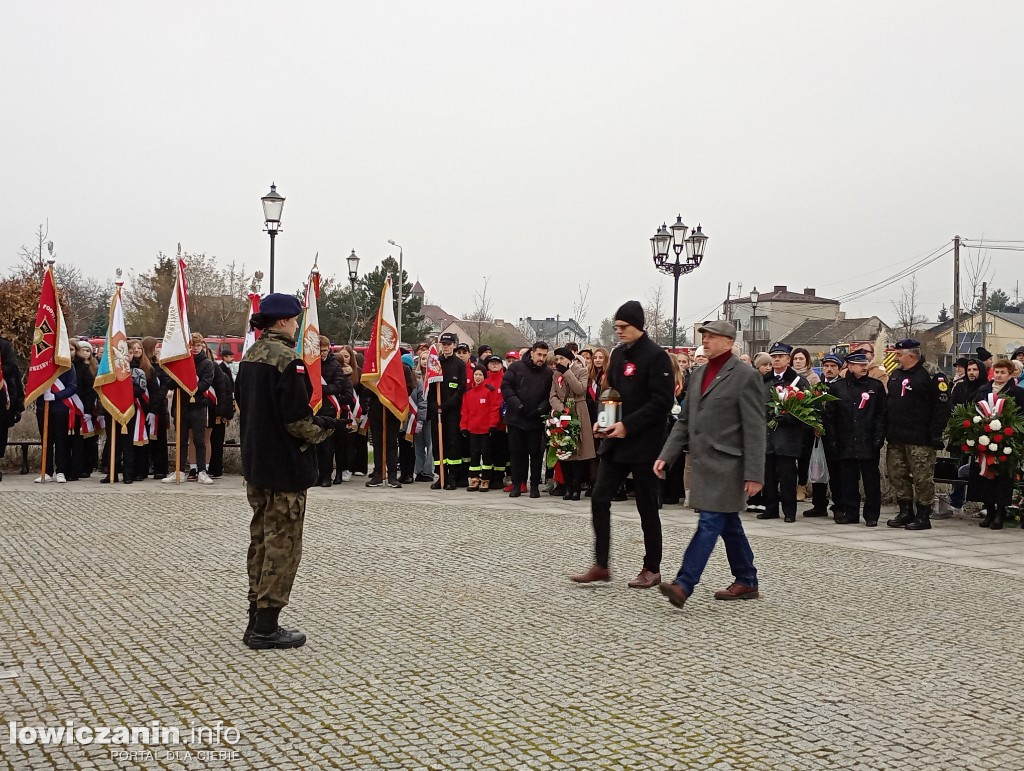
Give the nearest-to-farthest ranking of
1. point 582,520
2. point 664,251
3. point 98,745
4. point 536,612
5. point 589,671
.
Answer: point 98,745
point 589,671
point 536,612
point 582,520
point 664,251

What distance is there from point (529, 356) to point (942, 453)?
582cm

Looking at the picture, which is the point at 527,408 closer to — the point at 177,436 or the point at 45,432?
the point at 177,436

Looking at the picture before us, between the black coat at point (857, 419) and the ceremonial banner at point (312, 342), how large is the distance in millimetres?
6577

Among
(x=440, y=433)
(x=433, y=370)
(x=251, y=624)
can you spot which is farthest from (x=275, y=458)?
(x=433, y=370)

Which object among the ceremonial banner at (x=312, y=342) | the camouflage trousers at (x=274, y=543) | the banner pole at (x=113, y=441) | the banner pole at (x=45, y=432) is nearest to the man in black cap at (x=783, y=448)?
the ceremonial banner at (x=312, y=342)

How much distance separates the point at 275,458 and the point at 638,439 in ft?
10.1

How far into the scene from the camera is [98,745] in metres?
4.63

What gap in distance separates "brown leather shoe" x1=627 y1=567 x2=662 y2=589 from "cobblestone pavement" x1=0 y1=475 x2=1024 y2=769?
0.58 feet

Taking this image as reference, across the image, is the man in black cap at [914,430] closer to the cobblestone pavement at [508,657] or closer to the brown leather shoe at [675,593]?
the cobblestone pavement at [508,657]

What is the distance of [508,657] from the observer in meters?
6.15

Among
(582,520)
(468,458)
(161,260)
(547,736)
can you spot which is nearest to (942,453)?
(582,520)

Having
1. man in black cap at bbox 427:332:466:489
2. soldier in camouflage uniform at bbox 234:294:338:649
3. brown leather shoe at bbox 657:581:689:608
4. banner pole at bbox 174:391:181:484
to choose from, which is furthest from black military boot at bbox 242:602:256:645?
banner pole at bbox 174:391:181:484

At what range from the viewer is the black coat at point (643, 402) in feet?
26.9

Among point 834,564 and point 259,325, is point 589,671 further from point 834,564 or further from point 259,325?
point 834,564
